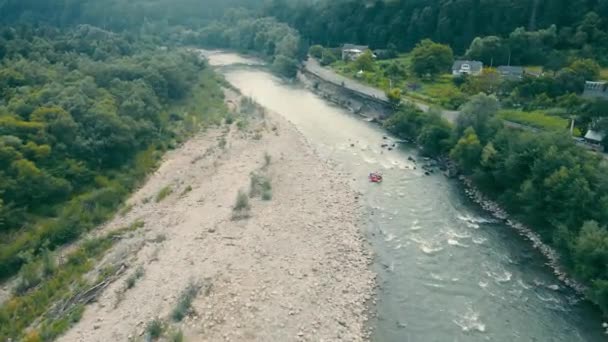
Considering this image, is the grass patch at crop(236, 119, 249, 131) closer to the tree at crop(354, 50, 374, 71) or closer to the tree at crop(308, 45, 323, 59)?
the tree at crop(354, 50, 374, 71)

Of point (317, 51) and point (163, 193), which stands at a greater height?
point (317, 51)

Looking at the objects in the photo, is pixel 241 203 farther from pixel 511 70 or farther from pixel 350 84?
pixel 511 70

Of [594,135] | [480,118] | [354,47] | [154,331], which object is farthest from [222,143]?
[354,47]

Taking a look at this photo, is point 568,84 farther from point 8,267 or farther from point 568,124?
point 8,267

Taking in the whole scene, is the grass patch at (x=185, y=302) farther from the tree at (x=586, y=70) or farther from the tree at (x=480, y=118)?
the tree at (x=586, y=70)

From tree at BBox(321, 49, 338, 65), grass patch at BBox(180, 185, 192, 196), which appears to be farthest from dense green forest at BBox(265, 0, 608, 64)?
grass patch at BBox(180, 185, 192, 196)

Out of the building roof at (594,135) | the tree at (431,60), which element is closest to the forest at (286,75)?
the building roof at (594,135)
